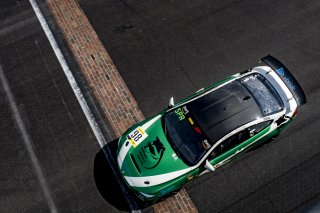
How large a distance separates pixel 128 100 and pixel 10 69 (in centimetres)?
423

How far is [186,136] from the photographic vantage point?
8.51 metres

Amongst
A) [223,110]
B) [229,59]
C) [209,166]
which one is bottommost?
[209,166]

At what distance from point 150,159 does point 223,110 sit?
224 centimetres

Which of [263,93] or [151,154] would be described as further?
[263,93]

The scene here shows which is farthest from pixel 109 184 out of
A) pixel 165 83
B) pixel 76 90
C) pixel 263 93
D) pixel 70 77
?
pixel 263 93

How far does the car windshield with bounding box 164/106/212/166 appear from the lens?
833 cm

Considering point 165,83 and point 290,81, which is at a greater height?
point 165,83

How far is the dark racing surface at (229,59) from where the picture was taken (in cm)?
930

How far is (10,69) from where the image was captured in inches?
446

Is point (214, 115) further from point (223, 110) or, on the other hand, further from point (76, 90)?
point (76, 90)

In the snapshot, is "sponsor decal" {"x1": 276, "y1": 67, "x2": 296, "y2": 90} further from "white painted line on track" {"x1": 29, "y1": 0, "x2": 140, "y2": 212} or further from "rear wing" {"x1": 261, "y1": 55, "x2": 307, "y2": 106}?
"white painted line on track" {"x1": 29, "y1": 0, "x2": 140, "y2": 212}

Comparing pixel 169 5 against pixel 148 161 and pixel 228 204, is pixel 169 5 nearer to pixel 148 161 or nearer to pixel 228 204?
pixel 148 161

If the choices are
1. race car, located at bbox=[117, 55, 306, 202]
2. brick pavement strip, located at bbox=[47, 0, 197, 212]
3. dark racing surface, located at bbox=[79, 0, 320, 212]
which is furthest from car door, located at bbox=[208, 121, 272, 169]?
brick pavement strip, located at bbox=[47, 0, 197, 212]

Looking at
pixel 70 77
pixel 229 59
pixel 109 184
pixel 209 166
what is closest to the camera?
pixel 209 166
